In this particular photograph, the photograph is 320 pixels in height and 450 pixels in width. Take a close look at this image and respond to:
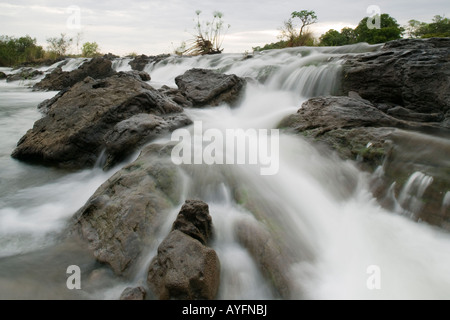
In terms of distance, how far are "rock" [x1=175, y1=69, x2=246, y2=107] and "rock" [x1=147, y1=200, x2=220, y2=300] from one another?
5159mm

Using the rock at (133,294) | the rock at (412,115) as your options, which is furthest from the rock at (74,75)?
the rock at (133,294)

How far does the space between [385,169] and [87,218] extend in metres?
4.09

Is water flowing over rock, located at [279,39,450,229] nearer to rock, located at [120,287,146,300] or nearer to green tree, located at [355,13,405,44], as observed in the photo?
rock, located at [120,287,146,300]

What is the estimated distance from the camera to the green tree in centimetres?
1448

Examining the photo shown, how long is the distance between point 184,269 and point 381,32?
668 inches

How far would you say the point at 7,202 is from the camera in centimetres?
429

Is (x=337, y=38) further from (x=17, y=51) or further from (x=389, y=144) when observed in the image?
(x=17, y=51)

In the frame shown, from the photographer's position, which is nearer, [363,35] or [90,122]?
[90,122]

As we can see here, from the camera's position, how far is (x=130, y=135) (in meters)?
4.89

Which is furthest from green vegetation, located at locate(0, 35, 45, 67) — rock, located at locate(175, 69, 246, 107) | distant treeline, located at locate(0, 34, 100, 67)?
rock, located at locate(175, 69, 246, 107)

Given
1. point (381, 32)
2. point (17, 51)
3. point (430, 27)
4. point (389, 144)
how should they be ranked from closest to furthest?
point (389, 144) < point (381, 32) < point (430, 27) < point (17, 51)

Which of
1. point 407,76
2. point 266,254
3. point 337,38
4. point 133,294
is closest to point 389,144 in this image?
point 407,76
